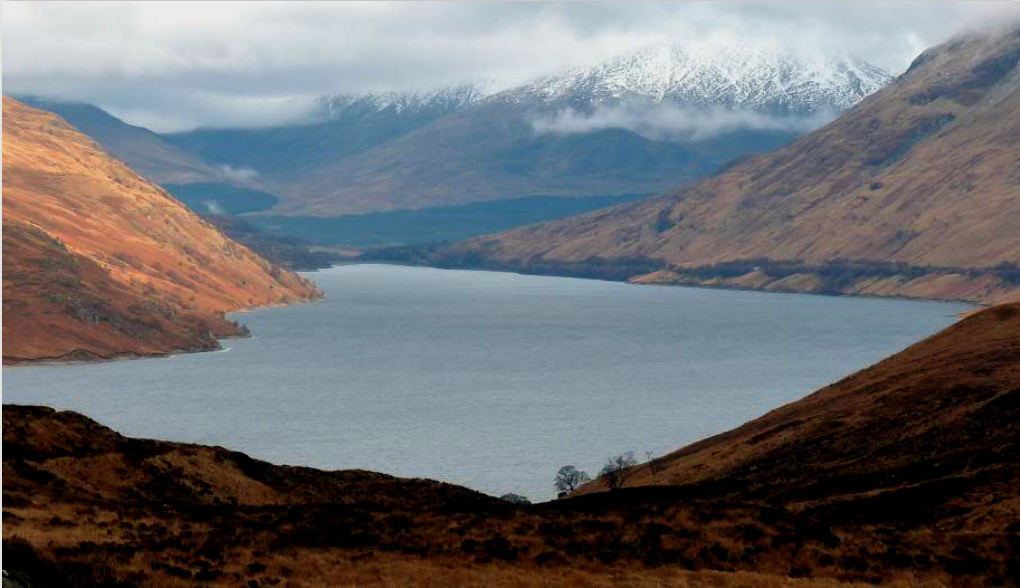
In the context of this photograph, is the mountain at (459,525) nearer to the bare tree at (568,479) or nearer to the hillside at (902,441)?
the hillside at (902,441)

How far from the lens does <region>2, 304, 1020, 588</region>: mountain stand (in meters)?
42.2

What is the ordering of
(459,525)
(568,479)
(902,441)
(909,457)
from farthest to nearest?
1. (568,479)
2. (902,441)
3. (909,457)
4. (459,525)

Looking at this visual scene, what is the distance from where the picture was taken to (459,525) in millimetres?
51312

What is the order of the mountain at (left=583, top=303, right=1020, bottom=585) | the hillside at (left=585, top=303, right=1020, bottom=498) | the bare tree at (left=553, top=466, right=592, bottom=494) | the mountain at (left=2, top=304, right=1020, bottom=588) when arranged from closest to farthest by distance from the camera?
the mountain at (left=2, top=304, right=1020, bottom=588)
the mountain at (left=583, top=303, right=1020, bottom=585)
the hillside at (left=585, top=303, right=1020, bottom=498)
the bare tree at (left=553, top=466, right=592, bottom=494)

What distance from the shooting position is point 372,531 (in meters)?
50.3

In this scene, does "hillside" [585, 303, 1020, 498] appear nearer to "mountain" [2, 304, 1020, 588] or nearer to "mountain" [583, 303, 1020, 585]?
"mountain" [583, 303, 1020, 585]

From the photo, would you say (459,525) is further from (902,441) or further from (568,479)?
(568,479)

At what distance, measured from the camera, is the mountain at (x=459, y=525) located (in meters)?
42.2

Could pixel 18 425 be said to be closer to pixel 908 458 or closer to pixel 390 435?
pixel 908 458

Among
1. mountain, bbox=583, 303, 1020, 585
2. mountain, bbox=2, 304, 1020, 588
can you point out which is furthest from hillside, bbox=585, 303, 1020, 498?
mountain, bbox=2, 304, 1020, 588

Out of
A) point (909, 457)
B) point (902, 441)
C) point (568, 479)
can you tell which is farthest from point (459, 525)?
point (568, 479)

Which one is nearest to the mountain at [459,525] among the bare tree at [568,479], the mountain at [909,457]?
the mountain at [909,457]

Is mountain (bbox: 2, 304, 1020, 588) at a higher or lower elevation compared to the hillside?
lower

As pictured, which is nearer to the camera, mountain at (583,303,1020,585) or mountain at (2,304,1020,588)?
Result: mountain at (2,304,1020,588)
